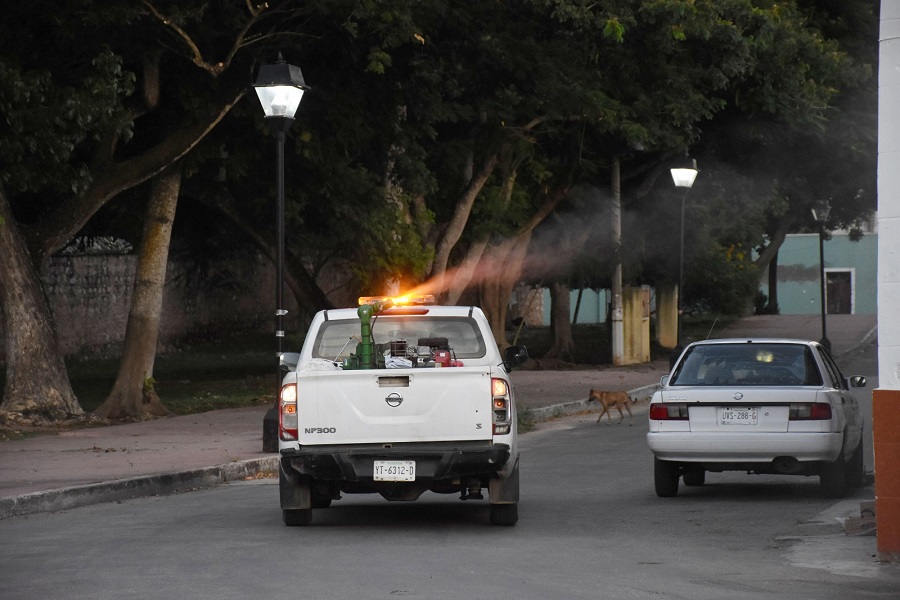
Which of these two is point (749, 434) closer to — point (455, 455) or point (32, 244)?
point (455, 455)

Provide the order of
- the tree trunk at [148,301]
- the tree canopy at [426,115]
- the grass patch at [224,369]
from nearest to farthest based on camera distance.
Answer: the tree canopy at [426,115], the tree trunk at [148,301], the grass patch at [224,369]

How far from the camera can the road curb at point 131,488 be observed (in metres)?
13.1

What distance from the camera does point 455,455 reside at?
36.8 feet

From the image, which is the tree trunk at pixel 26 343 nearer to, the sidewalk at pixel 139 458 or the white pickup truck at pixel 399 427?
the sidewalk at pixel 139 458

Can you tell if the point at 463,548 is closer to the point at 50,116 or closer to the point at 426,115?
the point at 50,116

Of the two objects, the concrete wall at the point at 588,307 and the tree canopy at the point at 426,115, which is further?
the concrete wall at the point at 588,307

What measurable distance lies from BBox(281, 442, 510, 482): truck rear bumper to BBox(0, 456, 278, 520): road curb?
3128mm

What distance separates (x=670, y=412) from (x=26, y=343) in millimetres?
11065

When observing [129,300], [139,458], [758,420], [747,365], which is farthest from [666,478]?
[129,300]

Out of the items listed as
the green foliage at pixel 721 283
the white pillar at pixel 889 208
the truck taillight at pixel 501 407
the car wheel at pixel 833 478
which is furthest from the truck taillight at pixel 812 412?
the green foliage at pixel 721 283

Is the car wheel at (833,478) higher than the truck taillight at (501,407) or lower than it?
lower

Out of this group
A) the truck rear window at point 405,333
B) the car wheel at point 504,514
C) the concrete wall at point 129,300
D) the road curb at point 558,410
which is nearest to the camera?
the car wheel at point 504,514

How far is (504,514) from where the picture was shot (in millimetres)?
11695

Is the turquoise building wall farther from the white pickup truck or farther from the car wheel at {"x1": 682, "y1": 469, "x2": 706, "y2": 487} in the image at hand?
the white pickup truck
